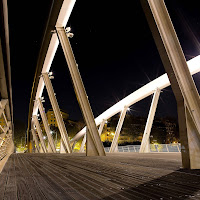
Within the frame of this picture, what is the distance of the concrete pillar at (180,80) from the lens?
317 cm

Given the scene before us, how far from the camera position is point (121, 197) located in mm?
1493

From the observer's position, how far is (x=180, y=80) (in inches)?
136

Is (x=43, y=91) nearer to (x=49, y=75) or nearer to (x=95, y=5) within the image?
(x=49, y=75)

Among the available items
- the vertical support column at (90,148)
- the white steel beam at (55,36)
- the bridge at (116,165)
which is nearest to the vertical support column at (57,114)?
the white steel beam at (55,36)

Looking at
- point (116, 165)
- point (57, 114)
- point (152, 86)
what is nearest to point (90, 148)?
point (116, 165)

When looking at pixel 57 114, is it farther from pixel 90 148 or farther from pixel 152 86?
pixel 90 148

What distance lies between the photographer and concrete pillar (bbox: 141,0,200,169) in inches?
125

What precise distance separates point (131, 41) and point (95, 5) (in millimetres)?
3900

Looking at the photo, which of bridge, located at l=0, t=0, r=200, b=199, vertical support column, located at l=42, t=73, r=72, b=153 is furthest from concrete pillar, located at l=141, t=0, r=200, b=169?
vertical support column, located at l=42, t=73, r=72, b=153

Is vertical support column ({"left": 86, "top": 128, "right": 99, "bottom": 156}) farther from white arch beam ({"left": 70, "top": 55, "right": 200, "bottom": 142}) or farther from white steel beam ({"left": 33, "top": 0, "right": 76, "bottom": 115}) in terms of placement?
white arch beam ({"left": 70, "top": 55, "right": 200, "bottom": 142})

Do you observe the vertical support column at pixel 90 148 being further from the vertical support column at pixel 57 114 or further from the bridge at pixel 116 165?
the vertical support column at pixel 57 114

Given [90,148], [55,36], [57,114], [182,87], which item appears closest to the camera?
[182,87]

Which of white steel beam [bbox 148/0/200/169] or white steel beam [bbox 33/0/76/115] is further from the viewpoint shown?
white steel beam [bbox 33/0/76/115]

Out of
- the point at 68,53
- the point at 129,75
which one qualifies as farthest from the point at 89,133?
the point at 129,75
